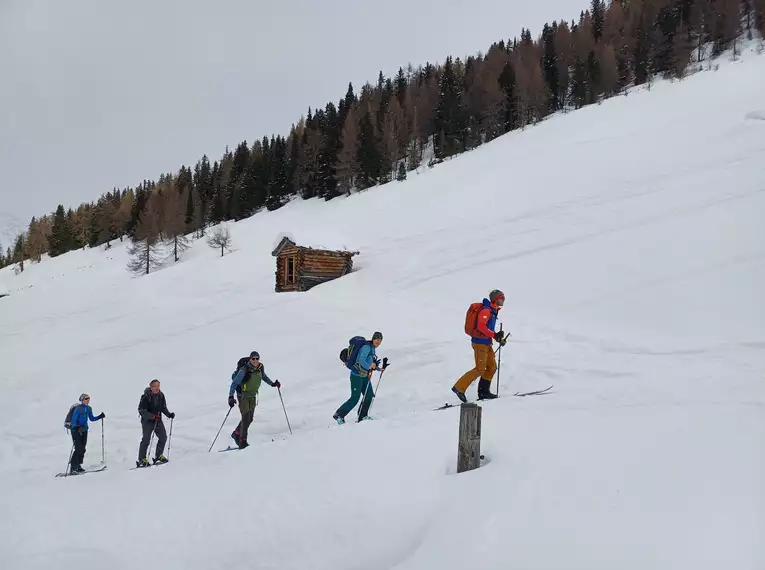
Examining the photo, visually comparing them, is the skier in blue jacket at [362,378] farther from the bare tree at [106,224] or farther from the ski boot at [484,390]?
the bare tree at [106,224]

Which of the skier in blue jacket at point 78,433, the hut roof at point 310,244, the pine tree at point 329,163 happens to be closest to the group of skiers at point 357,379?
the skier in blue jacket at point 78,433

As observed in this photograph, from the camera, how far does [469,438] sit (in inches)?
184

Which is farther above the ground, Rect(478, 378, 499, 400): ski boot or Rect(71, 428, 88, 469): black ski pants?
Rect(478, 378, 499, 400): ski boot

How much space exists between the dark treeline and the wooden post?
3956 centimetres

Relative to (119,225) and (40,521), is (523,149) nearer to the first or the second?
(40,521)

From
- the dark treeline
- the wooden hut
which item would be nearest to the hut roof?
the wooden hut

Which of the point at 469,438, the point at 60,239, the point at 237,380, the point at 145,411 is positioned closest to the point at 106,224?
the point at 60,239

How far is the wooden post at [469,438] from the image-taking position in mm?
4652

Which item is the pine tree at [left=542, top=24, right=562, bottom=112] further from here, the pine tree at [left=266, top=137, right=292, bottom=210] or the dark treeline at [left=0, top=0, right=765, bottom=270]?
the pine tree at [left=266, top=137, right=292, bottom=210]

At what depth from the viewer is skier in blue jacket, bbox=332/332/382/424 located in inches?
320

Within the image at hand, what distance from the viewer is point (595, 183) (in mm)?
21062

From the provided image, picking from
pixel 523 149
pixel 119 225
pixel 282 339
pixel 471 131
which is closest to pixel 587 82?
pixel 471 131

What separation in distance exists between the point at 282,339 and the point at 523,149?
2393 cm

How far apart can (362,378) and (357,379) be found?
0.09 m
